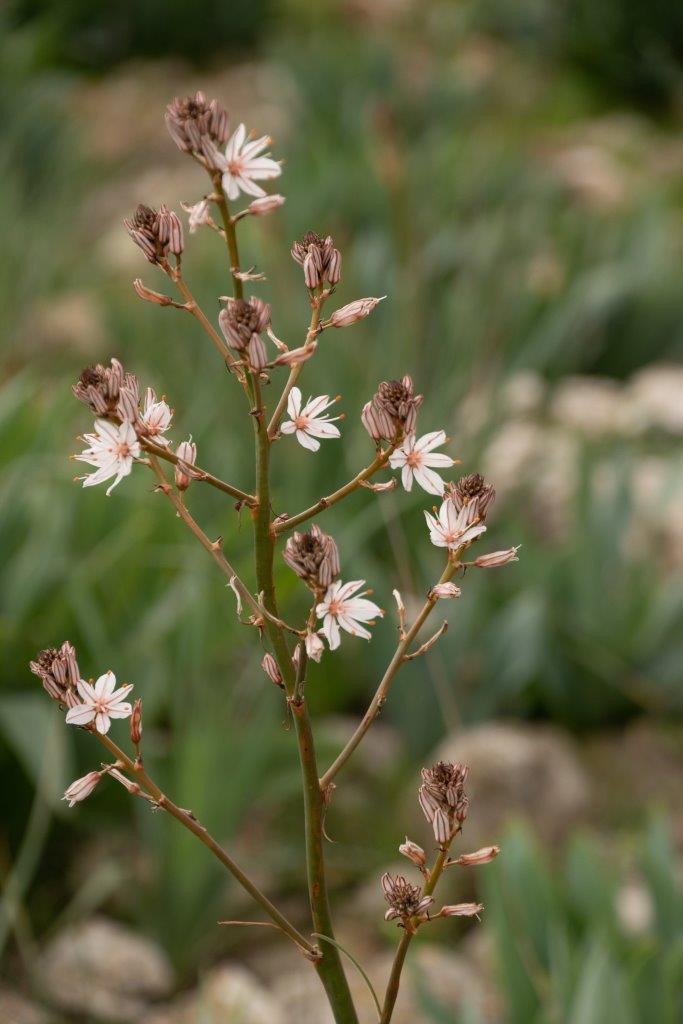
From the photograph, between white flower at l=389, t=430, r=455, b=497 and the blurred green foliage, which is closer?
white flower at l=389, t=430, r=455, b=497

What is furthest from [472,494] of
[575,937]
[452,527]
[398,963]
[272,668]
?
[575,937]

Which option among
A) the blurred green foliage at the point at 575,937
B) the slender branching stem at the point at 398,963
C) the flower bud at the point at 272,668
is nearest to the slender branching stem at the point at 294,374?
the flower bud at the point at 272,668

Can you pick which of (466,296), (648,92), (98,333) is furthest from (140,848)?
(648,92)

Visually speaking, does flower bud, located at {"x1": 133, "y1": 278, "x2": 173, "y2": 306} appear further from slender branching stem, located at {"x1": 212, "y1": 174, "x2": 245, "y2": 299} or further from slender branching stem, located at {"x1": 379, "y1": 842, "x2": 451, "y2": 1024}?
slender branching stem, located at {"x1": 379, "y1": 842, "x2": 451, "y2": 1024}

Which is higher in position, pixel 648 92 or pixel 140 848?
pixel 140 848

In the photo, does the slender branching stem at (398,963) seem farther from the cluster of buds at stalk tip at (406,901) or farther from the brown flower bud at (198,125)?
the brown flower bud at (198,125)

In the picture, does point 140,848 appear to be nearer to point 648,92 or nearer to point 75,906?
point 75,906

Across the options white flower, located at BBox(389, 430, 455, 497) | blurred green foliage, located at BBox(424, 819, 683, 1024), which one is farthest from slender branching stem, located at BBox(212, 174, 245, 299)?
blurred green foliage, located at BBox(424, 819, 683, 1024)
